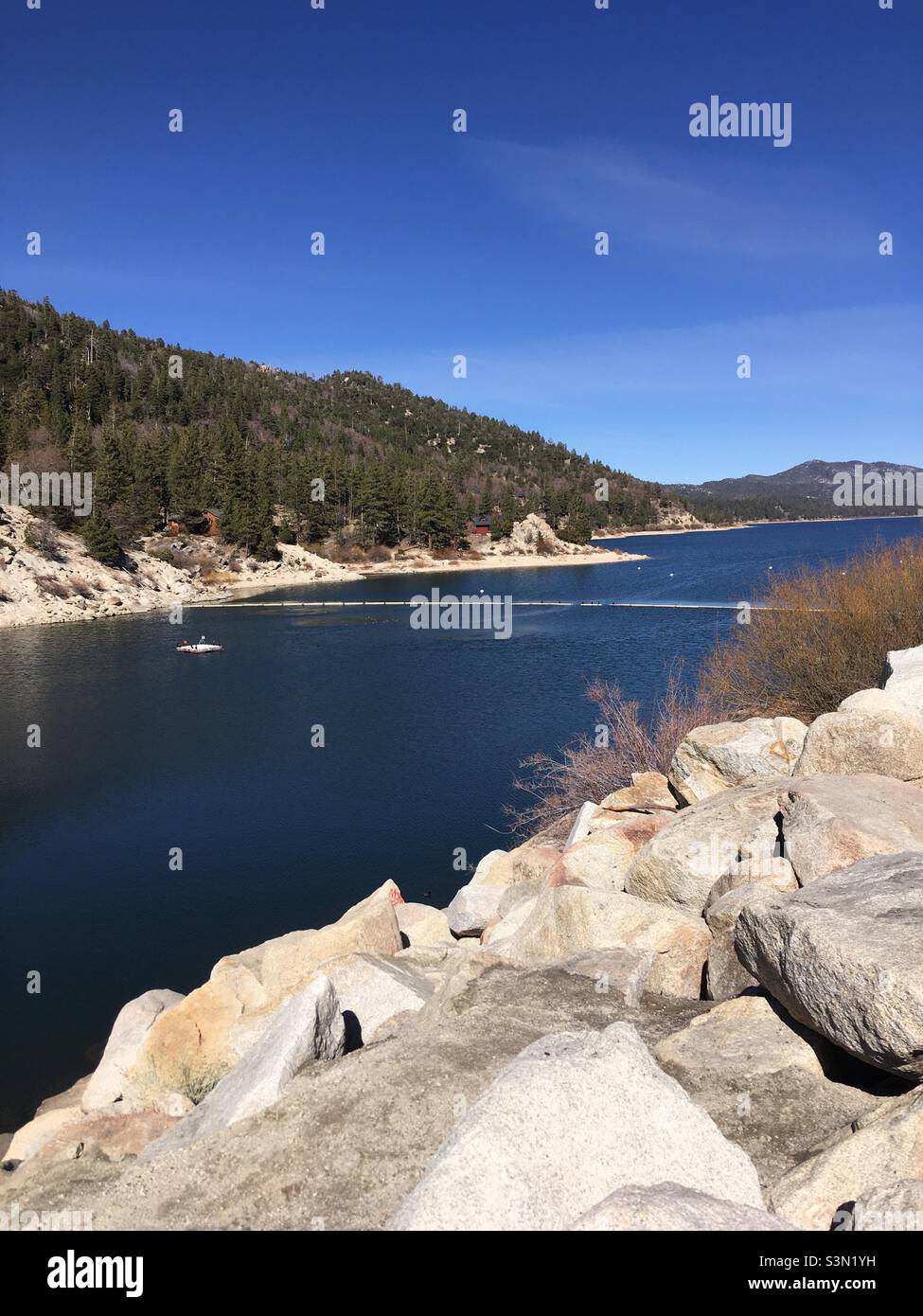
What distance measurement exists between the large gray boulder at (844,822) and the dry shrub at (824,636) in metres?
10.8

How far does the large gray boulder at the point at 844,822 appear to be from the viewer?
823cm

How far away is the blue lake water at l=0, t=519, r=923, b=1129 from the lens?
17.2m

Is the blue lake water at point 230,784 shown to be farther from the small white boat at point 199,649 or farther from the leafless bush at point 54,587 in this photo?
the leafless bush at point 54,587

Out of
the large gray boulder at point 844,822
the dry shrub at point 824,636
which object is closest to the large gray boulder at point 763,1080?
the large gray boulder at point 844,822

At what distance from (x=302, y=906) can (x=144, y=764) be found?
43.3ft

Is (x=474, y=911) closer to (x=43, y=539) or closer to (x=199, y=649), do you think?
(x=199, y=649)

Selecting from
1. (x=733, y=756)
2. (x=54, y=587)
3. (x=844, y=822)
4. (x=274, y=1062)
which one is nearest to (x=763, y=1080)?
(x=844, y=822)

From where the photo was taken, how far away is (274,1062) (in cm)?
672

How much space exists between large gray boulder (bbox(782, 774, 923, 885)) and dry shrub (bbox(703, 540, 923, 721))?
35.4 feet

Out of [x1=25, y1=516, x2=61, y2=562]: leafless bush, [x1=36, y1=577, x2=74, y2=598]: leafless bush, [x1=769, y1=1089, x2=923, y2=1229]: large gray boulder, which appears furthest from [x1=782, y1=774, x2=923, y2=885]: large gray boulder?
[x1=25, y1=516, x2=61, y2=562]: leafless bush

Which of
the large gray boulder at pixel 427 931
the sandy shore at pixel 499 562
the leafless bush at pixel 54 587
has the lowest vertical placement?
the large gray boulder at pixel 427 931
